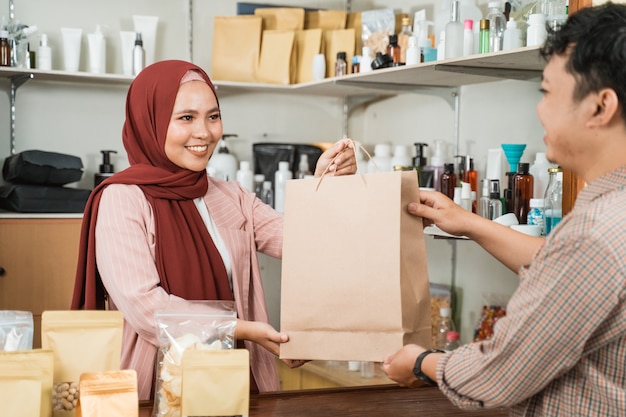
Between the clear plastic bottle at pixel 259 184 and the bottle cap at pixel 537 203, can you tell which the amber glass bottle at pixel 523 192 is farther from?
the clear plastic bottle at pixel 259 184

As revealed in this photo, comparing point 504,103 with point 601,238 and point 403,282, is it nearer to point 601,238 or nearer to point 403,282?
point 403,282

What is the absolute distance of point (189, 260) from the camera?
188 cm

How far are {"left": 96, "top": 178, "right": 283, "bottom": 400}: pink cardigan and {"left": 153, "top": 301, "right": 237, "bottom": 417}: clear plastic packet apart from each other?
0.20 metres

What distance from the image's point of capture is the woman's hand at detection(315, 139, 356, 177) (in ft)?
5.85

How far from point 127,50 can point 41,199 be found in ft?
2.39

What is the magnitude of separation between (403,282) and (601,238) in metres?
0.43

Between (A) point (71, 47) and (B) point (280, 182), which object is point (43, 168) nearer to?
(A) point (71, 47)

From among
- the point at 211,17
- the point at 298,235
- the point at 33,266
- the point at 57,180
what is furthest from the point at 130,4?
the point at 298,235

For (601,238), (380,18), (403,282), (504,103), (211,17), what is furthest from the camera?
(211,17)

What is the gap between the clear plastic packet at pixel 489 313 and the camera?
Answer: 2816 mm

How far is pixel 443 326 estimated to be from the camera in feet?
10.0

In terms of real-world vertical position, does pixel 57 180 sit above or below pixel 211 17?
below

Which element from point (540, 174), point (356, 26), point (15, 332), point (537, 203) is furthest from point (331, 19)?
point (15, 332)

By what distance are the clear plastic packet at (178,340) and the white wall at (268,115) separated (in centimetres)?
164
